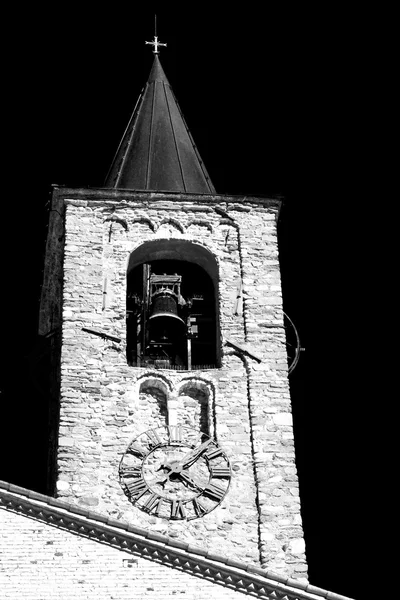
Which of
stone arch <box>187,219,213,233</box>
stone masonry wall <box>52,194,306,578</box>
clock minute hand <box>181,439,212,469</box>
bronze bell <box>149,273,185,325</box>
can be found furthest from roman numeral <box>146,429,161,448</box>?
stone arch <box>187,219,213,233</box>

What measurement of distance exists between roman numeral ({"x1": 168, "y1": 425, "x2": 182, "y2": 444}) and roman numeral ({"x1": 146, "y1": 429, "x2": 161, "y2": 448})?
0.18 m

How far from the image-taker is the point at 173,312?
2169cm

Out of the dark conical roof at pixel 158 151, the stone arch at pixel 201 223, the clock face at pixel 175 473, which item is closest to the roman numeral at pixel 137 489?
the clock face at pixel 175 473

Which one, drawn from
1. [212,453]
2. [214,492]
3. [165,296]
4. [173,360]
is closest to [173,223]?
[165,296]

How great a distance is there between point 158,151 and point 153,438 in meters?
6.85

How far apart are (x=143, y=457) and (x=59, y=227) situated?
553 centimetres

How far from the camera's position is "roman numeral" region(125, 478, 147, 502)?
1905 cm

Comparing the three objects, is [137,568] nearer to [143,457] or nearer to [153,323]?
[143,457]

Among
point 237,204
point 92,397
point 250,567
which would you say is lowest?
point 250,567

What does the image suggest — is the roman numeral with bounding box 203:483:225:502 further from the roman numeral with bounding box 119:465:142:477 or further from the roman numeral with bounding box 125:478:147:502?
the roman numeral with bounding box 119:465:142:477

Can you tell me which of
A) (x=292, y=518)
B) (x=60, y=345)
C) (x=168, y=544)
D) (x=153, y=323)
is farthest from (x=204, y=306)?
(x=168, y=544)

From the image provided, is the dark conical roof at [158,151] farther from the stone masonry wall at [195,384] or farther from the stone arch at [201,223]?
the stone masonry wall at [195,384]

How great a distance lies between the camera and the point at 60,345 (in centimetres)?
2092

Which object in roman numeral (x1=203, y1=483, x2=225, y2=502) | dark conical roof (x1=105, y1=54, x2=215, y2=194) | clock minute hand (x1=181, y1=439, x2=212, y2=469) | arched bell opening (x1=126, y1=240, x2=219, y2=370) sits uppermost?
dark conical roof (x1=105, y1=54, x2=215, y2=194)
